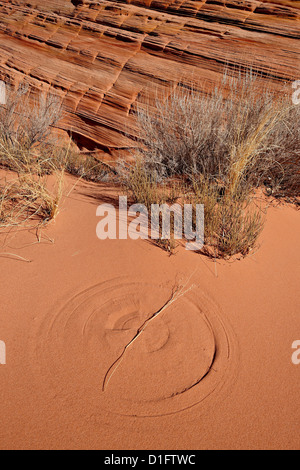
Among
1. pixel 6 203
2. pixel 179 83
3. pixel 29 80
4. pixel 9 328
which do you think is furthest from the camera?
pixel 29 80

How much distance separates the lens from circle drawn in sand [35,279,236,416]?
226 centimetres

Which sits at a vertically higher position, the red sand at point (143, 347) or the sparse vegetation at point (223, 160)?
the sparse vegetation at point (223, 160)

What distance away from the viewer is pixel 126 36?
22.8 ft

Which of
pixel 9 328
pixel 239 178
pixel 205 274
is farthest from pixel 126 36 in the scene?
pixel 9 328

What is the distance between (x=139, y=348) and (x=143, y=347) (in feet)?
0.10

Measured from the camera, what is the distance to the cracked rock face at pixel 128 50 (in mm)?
5918

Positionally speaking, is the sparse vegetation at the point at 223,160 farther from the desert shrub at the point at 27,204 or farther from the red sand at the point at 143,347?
the desert shrub at the point at 27,204

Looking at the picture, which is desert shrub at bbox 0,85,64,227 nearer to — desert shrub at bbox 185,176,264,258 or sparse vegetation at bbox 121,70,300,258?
sparse vegetation at bbox 121,70,300,258

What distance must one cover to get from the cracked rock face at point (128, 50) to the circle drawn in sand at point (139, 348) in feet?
10.9

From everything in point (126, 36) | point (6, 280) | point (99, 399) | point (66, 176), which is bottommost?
point (99, 399)

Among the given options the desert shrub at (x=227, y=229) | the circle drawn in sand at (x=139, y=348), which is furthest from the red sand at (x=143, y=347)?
the desert shrub at (x=227, y=229)

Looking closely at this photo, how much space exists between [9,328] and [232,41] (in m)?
5.85

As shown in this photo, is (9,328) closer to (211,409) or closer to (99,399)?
(99,399)

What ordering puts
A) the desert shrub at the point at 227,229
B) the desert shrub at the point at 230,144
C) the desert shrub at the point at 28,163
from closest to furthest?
1. the desert shrub at the point at 227,229
2. the desert shrub at the point at 28,163
3. the desert shrub at the point at 230,144
